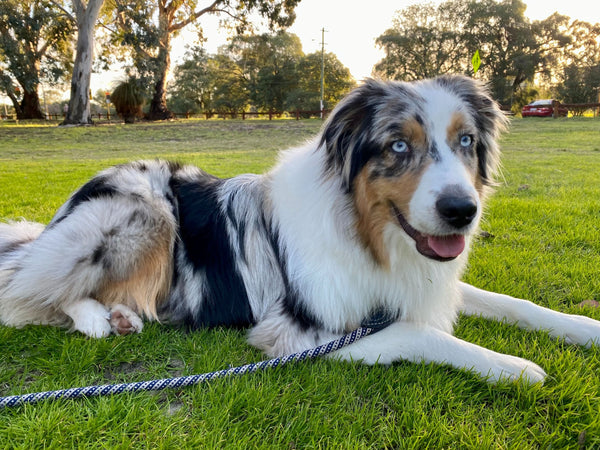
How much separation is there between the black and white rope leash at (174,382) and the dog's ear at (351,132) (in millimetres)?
1077

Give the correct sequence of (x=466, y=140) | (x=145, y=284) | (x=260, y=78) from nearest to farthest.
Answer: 1. (x=466, y=140)
2. (x=145, y=284)
3. (x=260, y=78)

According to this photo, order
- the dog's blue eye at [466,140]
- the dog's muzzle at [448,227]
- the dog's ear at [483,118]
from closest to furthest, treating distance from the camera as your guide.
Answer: the dog's muzzle at [448,227] → the dog's blue eye at [466,140] → the dog's ear at [483,118]

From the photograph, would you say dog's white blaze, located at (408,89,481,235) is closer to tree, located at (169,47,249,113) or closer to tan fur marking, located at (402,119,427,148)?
tan fur marking, located at (402,119,427,148)

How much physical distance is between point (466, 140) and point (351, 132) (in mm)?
794

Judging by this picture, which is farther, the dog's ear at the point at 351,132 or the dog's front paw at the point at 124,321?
the dog's front paw at the point at 124,321

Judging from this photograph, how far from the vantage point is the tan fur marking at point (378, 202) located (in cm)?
257

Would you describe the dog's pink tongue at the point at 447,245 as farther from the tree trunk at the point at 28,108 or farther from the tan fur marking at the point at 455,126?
the tree trunk at the point at 28,108

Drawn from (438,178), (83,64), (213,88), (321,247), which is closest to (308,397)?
(321,247)

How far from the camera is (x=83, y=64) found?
26.8 m

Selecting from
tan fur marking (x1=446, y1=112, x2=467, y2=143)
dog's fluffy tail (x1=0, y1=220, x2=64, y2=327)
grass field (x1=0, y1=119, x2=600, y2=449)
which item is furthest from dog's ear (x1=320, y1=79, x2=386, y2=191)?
dog's fluffy tail (x1=0, y1=220, x2=64, y2=327)

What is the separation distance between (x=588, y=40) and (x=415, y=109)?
60.0m

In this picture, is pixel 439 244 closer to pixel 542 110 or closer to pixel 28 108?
pixel 542 110

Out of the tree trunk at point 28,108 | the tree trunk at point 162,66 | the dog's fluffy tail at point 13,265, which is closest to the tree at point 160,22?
the tree trunk at point 162,66

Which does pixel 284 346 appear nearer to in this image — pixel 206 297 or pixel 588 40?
pixel 206 297
